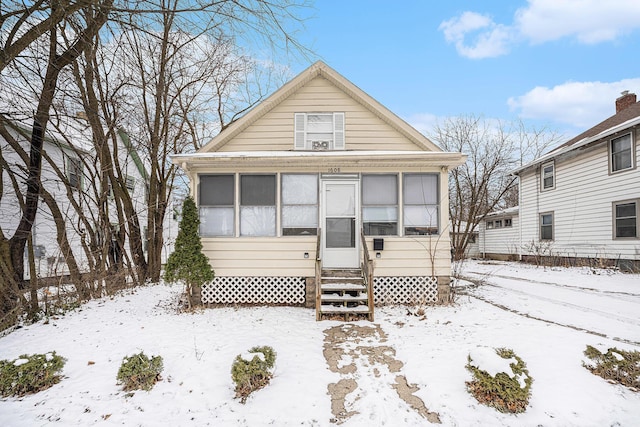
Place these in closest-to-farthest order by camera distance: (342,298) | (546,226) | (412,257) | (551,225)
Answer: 1. (342,298)
2. (412,257)
3. (551,225)
4. (546,226)

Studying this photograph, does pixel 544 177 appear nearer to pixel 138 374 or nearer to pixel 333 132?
pixel 333 132

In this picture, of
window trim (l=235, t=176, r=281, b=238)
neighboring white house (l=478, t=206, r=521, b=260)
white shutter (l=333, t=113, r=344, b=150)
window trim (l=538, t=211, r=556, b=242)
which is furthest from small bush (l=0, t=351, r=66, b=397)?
neighboring white house (l=478, t=206, r=521, b=260)

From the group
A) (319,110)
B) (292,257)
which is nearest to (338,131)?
(319,110)

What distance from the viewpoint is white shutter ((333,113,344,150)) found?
8.54m

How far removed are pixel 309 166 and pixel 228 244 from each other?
2.76 metres

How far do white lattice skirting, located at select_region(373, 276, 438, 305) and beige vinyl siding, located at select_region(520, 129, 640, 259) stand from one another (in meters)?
9.31

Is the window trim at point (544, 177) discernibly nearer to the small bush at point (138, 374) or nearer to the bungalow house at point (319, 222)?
the bungalow house at point (319, 222)

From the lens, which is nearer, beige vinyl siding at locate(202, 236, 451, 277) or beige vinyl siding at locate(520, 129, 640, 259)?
beige vinyl siding at locate(202, 236, 451, 277)

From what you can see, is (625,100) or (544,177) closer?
(625,100)

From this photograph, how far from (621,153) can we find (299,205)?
42.2 ft

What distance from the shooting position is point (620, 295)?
832cm

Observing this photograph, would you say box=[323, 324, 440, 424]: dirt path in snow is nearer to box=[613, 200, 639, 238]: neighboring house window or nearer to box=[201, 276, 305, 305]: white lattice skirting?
box=[201, 276, 305, 305]: white lattice skirting

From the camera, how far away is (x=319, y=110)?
8.62 metres

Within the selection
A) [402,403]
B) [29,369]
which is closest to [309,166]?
[402,403]
